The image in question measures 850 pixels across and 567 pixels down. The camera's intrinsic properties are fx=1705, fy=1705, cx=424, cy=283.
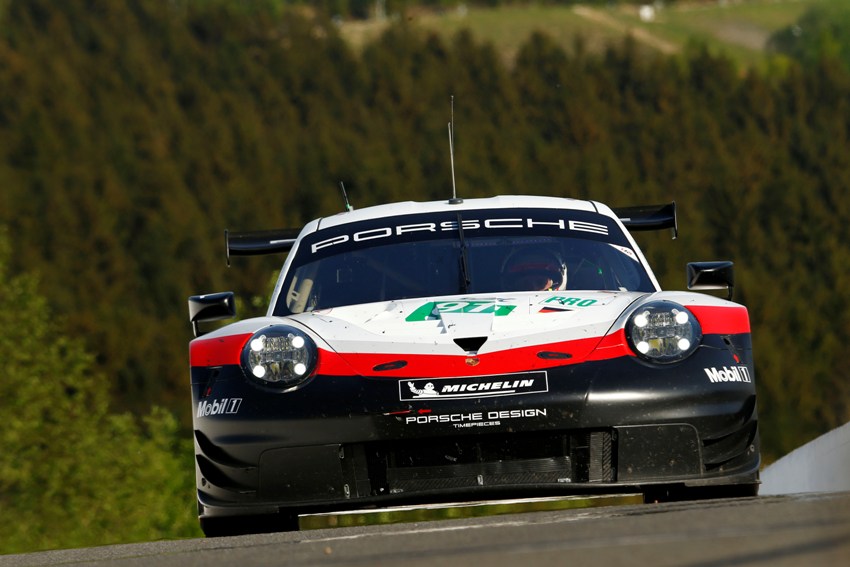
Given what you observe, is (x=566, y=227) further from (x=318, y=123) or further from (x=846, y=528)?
(x=318, y=123)

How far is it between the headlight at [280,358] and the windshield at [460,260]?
102cm

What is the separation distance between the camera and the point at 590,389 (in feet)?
19.9

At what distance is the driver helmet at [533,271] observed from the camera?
7383 millimetres

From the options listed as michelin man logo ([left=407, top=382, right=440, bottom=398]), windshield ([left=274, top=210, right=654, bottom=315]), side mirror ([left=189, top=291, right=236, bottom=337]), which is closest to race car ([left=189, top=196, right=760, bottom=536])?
michelin man logo ([left=407, top=382, right=440, bottom=398])

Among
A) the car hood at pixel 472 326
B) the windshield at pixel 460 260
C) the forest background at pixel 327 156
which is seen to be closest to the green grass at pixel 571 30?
the forest background at pixel 327 156

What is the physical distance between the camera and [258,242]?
9609 mm

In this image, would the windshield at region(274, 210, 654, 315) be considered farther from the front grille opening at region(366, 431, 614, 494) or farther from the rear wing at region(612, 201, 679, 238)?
the rear wing at region(612, 201, 679, 238)

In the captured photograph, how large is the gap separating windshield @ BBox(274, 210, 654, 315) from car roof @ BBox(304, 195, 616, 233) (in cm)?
10

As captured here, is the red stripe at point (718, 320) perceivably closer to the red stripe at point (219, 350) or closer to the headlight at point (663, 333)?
the headlight at point (663, 333)

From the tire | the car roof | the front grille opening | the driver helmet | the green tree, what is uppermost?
the car roof

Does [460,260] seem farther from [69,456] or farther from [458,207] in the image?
[69,456]

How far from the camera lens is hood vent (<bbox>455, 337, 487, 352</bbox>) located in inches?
243

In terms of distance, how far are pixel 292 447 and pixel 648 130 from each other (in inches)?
5925

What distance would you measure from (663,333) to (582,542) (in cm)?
167
